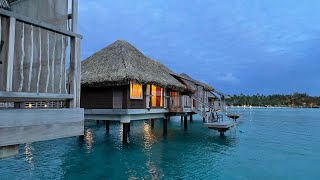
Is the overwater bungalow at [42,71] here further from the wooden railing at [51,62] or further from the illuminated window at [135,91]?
the illuminated window at [135,91]

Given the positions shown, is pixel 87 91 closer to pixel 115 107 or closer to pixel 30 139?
pixel 115 107

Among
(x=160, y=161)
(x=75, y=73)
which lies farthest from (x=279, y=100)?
(x=75, y=73)

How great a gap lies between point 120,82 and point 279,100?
167 meters

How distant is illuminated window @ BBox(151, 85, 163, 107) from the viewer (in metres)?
20.2

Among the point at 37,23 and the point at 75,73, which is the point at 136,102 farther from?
the point at 37,23

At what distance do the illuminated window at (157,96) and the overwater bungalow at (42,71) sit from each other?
15.8 metres

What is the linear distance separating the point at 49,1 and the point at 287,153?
54.0 feet

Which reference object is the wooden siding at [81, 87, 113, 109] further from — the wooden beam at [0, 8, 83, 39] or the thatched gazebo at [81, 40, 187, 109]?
A: the wooden beam at [0, 8, 83, 39]

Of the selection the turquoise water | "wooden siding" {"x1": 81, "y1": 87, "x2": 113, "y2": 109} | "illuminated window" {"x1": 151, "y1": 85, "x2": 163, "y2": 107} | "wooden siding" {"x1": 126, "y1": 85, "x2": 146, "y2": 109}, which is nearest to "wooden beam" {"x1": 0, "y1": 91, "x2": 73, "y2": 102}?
the turquoise water

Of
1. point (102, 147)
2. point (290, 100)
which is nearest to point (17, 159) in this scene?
point (102, 147)

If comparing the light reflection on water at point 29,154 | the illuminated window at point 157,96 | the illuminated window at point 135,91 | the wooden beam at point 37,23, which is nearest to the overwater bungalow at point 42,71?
the wooden beam at point 37,23

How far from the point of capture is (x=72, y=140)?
62.9 feet

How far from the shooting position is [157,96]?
2075 cm

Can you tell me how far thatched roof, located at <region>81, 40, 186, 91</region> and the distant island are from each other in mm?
130720
